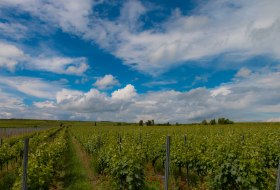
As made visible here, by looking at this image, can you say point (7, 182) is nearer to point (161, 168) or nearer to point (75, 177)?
point (75, 177)

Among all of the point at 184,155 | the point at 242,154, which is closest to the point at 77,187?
the point at 184,155

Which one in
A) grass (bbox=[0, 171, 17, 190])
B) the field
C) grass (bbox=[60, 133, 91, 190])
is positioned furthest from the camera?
grass (bbox=[60, 133, 91, 190])

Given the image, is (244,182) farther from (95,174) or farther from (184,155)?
(95,174)

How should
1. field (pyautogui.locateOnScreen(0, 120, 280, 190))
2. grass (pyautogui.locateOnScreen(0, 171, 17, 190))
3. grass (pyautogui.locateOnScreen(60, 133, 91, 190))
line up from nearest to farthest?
1. field (pyautogui.locateOnScreen(0, 120, 280, 190))
2. grass (pyautogui.locateOnScreen(0, 171, 17, 190))
3. grass (pyautogui.locateOnScreen(60, 133, 91, 190))

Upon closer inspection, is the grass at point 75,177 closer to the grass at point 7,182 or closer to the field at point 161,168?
the field at point 161,168

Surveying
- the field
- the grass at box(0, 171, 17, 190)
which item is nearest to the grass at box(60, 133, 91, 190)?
the field

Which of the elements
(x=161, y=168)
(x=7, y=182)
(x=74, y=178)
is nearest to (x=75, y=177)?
(x=74, y=178)

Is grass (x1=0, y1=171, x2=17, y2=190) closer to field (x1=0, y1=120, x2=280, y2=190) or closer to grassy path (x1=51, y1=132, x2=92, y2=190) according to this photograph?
field (x1=0, y1=120, x2=280, y2=190)

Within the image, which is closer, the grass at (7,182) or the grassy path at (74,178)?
the grass at (7,182)

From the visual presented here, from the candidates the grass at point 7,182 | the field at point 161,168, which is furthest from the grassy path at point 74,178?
the grass at point 7,182

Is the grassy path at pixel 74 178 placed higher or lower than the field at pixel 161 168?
lower

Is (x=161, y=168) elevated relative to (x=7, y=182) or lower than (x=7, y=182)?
elevated

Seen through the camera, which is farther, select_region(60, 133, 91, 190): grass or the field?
select_region(60, 133, 91, 190): grass

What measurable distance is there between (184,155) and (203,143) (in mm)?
2466
